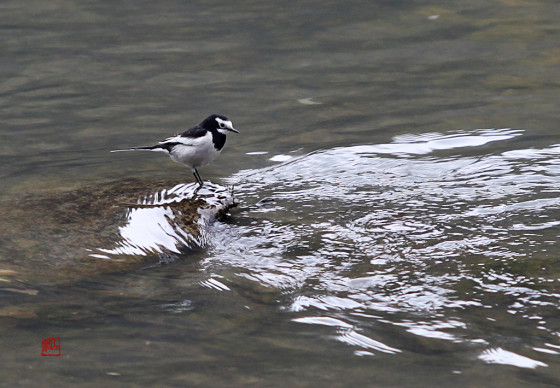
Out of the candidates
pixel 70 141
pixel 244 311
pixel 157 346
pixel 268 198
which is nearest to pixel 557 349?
pixel 244 311

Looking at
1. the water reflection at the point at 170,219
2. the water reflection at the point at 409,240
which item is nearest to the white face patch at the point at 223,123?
the water reflection at the point at 170,219

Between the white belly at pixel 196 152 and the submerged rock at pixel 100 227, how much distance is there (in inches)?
8.0

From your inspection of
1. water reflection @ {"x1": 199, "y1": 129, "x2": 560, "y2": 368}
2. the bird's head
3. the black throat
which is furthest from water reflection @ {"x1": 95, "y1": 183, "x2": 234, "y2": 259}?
the bird's head

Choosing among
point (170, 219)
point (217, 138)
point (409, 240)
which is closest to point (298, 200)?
point (217, 138)

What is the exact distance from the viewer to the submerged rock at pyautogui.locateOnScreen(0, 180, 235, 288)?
504 cm

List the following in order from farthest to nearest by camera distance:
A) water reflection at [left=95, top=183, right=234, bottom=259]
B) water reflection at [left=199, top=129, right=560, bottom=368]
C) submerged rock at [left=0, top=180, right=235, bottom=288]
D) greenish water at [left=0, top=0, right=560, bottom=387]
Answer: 1. water reflection at [left=95, top=183, right=234, bottom=259]
2. submerged rock at [left=0, top=180, right=235, bottom=288]
3. water reflection at [left=199, top=129, right=560, bottom=368]
4. greenish water at [left=0, top=0, right=560, bottom=387]

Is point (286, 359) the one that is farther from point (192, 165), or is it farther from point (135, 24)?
point (135, 24)

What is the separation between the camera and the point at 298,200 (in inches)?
245

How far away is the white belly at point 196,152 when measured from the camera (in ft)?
20.1

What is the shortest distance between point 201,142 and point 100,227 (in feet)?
3.48

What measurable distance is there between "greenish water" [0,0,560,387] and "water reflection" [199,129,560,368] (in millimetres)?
19

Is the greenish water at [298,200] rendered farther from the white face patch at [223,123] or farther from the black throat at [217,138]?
the white face patch at [223,123]

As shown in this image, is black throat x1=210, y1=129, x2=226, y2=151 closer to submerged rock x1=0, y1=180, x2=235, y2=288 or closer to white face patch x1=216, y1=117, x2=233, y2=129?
white face patch x1=216, y1=117, x2=233, y2=129

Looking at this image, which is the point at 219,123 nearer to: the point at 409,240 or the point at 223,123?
the point at 223,123
